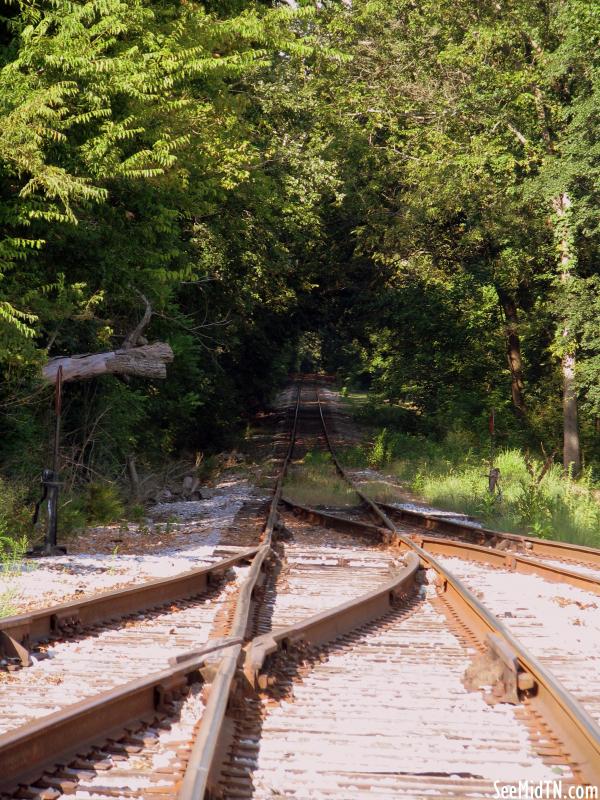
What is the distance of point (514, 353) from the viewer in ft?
107

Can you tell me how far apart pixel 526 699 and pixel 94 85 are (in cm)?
962

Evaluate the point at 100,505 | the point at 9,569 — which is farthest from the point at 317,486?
the point at 9,569

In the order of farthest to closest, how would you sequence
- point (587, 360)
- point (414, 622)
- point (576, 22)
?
point (587, 360)
point (576, 22)
point (414, 622)

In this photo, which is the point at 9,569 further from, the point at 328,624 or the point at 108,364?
the point at 108,364

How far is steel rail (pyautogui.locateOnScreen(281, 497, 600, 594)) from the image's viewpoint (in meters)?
Result: 10.3

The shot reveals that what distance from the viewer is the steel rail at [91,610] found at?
627 cm

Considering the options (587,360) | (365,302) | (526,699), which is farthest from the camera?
(365,302)

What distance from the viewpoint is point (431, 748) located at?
15.8ft

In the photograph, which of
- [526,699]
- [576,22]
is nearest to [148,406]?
[576,22]

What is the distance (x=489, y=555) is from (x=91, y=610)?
6.22 meters

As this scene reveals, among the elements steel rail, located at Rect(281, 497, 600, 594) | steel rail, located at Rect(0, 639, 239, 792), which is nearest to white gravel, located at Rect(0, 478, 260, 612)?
steel rail, located at Rect(281, 497, 600, 594)

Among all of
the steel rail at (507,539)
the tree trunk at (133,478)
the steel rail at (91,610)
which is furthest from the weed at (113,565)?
the tree trunk at (133,478)

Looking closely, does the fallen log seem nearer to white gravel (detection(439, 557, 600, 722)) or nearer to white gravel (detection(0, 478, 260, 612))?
white gravel (detection(0, 478, 260, 612))

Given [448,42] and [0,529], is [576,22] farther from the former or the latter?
[0,529]
